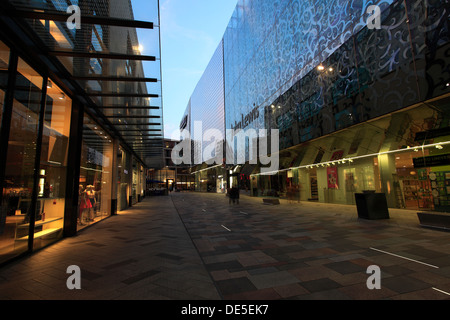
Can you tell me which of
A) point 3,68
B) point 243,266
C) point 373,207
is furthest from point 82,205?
point 373,207

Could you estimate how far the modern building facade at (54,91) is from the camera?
4254mm

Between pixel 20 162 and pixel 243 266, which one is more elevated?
pixel 20 162

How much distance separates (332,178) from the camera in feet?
54.2

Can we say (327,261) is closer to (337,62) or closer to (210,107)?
(337,62)

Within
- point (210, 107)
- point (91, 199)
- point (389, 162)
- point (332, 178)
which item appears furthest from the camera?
point (210, 107)

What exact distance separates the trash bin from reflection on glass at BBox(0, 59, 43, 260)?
11361 millimetres

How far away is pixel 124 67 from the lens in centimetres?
658

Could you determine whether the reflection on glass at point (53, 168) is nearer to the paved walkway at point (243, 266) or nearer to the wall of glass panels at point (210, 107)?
the paved walkway at point (243, 266)

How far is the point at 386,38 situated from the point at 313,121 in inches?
248

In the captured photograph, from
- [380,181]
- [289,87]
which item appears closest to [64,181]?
[380,181]

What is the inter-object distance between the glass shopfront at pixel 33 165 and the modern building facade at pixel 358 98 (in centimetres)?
1313

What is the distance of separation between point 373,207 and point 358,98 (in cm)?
617
